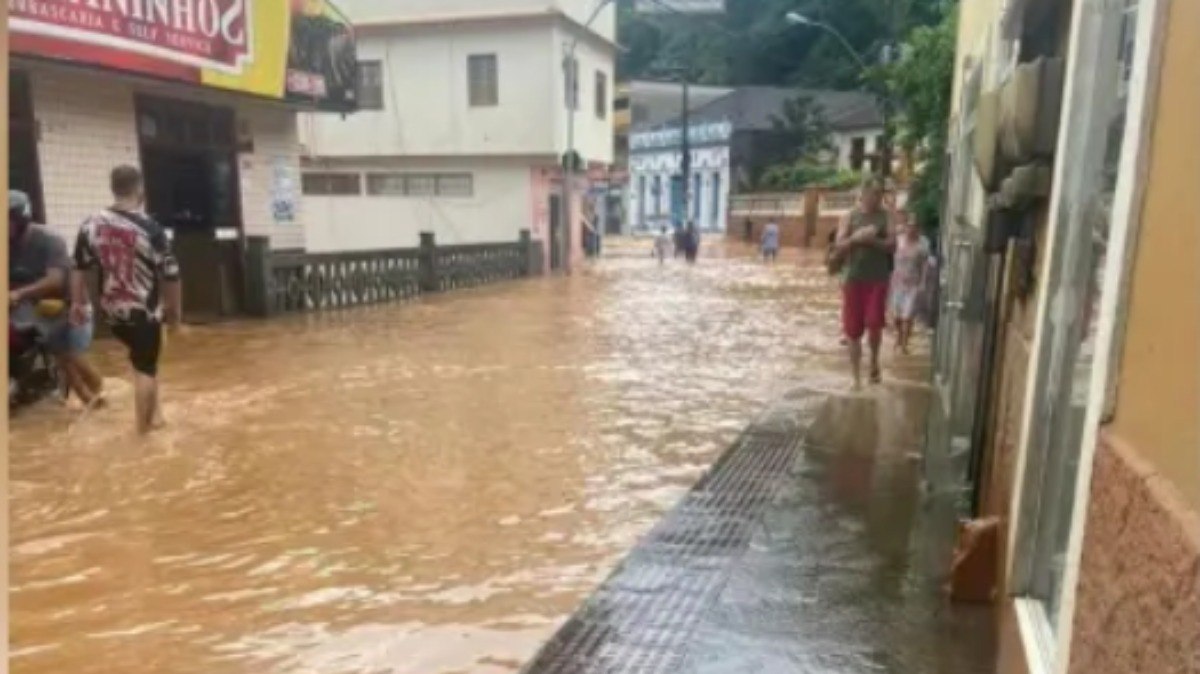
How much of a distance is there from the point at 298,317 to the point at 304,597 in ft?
35.6

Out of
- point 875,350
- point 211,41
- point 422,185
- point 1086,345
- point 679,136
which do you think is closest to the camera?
point 1086,345

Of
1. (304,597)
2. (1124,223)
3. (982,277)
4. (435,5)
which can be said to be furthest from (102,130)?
(435,5)

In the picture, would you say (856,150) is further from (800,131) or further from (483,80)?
(483,80)

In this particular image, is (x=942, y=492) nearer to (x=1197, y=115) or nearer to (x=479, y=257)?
(x=1197, y=115)

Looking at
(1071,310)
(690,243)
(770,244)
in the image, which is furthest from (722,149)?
(1071,310)

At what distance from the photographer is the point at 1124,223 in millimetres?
2072

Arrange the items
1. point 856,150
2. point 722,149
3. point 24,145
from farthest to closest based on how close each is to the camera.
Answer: point 722,149
point 856,150
point 24,145

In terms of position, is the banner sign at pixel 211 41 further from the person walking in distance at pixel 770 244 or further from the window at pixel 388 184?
the person walking in distance at pixel 770 244

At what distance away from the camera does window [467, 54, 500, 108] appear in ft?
84.5

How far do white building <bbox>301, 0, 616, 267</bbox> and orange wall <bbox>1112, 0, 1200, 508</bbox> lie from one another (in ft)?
73.7

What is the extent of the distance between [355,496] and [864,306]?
4.63m

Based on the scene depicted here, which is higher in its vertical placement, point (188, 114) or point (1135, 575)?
point (188, 114)

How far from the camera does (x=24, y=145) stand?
11172mm

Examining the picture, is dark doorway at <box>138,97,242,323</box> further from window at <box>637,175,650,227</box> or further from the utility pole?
window at <box>637,175,650,227</box>
